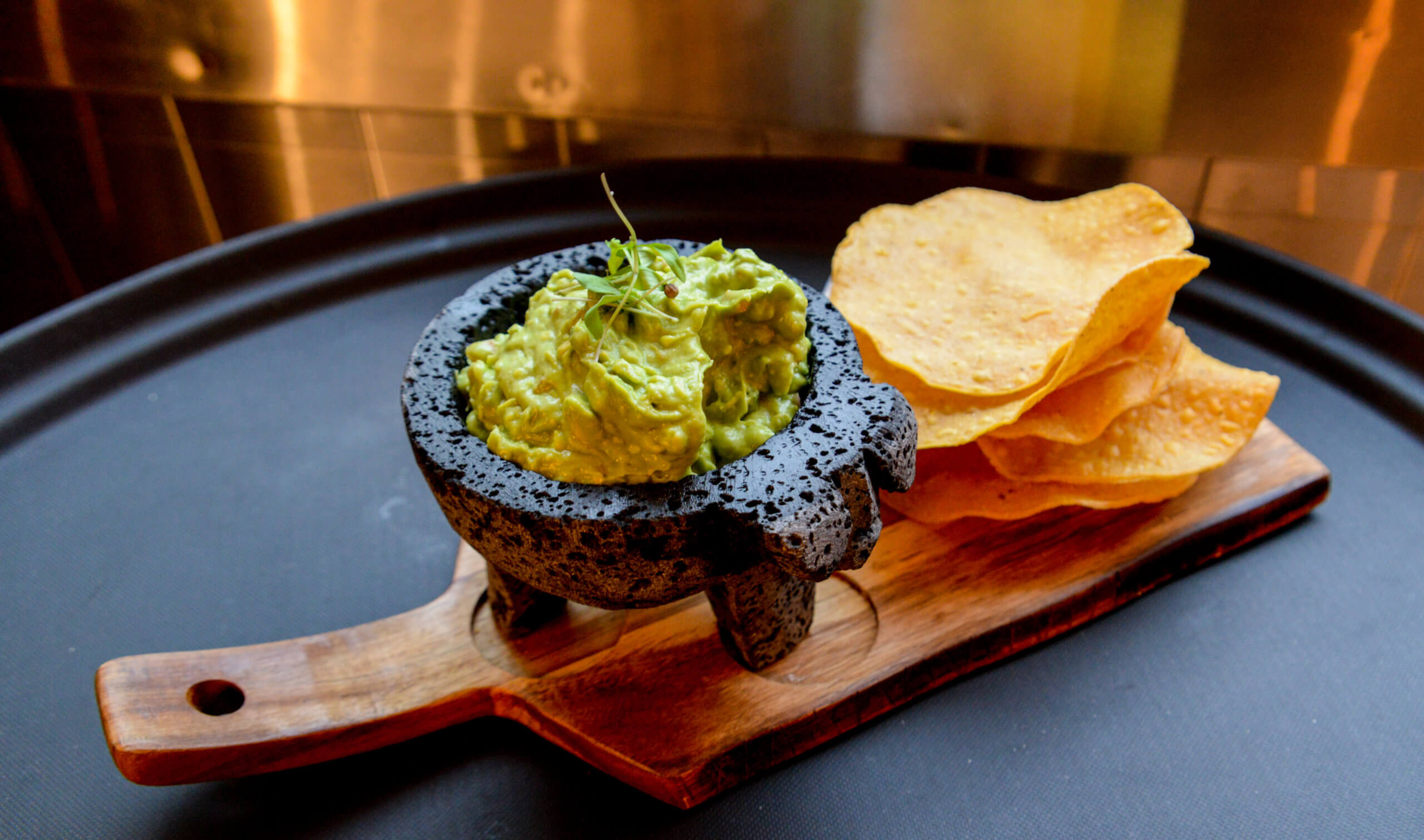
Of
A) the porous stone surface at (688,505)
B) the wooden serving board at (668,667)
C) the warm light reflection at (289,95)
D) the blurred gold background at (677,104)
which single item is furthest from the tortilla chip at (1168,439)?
the warm light reflection at (289,95)

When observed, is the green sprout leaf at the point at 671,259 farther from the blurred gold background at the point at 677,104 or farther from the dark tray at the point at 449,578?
the blurred gold background at the point at 677,104

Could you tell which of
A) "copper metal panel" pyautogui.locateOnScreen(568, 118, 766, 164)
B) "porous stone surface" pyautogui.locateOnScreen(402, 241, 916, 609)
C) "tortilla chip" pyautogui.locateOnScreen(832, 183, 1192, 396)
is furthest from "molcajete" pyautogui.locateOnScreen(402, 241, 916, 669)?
"copper metal panel" pyautogui.locateOnScreen(568, 118, 766, 164)

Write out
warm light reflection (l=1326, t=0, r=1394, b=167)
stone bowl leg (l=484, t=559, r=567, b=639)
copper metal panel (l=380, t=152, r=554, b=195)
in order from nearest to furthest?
stone bowl leg (l=484, t=559, r=567, b=639), warm light reflection (l=1326, t=0, r=1394, b=167), copper metal panel (l=380, t=152, r=554, b=195)

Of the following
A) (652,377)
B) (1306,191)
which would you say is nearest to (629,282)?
(652,377)

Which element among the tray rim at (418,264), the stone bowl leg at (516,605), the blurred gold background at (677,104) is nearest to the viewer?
the stone bowl leg at (516,605)

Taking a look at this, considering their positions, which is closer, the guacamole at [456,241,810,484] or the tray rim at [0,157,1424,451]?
the guacamole at [456,241,810,484]

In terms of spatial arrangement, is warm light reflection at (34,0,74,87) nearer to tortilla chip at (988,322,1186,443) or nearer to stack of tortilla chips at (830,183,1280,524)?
stack of tortilla chips at (830,183,1280,524)

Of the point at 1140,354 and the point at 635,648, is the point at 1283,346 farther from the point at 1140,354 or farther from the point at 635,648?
the point at 635,648
